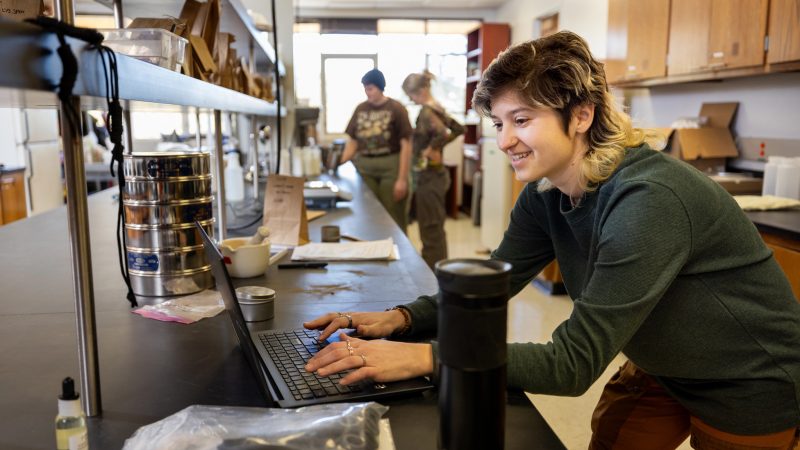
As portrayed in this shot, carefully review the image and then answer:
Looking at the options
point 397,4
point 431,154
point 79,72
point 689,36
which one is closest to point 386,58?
point 397,4

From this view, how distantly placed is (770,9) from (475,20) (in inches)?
234

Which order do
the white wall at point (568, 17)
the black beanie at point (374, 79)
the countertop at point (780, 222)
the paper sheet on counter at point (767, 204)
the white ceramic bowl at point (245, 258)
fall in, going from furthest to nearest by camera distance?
1. the white wall at point (568, 17)
2. the black beanie at point (374, 79)
3. the paper sheet on counter at point (767, 204)
4. the countertop at point (780, 222)
5. the white ceramic bowl at point (245, 258)

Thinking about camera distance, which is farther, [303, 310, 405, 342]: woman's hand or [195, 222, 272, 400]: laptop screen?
[303, 310, 405, 342]: woman's hand

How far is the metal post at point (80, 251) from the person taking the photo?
2.60 feet

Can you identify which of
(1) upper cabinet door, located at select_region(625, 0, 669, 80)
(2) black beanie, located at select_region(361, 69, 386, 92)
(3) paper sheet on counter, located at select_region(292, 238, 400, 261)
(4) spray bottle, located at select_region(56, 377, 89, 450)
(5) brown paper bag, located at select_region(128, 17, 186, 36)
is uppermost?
(1) upper cabinet door, located at select_region(625, 0, 669, 80)

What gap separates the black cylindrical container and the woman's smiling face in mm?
560

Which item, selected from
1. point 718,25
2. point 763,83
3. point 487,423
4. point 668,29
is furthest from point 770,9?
point 487,423

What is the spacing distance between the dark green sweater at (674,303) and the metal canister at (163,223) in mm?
578

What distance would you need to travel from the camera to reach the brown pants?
1328 mm

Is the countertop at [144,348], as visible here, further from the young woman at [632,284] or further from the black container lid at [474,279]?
the black container lid at [474,279]

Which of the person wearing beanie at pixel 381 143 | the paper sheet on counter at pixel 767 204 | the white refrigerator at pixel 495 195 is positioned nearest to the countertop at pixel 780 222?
the paper sheet on counter at pixel 767 204

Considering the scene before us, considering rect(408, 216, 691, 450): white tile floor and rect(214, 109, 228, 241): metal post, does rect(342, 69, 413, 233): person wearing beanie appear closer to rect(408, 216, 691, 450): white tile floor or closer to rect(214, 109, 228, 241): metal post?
rect(408, 216, 691, 450): white tile floor

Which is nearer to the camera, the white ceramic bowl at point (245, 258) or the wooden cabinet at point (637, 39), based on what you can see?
the white ceramic bowl at point (245, 258)

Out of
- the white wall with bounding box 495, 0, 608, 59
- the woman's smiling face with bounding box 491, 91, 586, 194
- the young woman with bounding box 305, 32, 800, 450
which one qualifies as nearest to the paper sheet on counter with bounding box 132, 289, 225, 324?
the young woman with bounding box 305, 32, 800, 450
